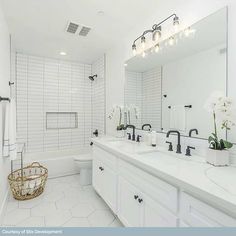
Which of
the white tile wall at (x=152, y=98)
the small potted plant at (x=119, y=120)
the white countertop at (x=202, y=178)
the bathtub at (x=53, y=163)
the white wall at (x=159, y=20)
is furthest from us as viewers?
the bathtub at (x=53, y=163)

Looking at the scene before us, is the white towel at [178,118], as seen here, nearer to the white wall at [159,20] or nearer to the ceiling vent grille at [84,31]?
the white wall at [159,20]

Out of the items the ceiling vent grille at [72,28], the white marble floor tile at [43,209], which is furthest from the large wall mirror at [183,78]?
the white marble floor tile at [43,209]

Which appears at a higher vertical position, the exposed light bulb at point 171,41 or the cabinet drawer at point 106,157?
the exposed light bulb at point 171,41

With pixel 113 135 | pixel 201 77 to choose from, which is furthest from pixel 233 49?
pixel 113 135

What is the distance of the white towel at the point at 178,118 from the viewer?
5.74ft

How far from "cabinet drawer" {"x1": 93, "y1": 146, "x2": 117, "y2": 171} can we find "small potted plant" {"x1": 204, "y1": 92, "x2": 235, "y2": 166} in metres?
0.95

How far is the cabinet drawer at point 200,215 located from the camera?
79 centimetres

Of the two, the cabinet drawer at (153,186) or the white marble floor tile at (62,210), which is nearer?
the cabinet drawer at (153,186)

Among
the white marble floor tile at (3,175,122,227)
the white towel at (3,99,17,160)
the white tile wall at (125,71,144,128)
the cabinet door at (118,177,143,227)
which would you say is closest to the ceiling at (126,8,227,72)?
the white tile wall at (125,71,144,128)

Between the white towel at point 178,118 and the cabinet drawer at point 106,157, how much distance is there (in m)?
0.75

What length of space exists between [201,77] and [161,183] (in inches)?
41.7

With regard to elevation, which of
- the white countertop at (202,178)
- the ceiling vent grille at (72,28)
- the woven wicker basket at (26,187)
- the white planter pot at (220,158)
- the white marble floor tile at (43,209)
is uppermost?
the ceiling vent grille at (72,28)

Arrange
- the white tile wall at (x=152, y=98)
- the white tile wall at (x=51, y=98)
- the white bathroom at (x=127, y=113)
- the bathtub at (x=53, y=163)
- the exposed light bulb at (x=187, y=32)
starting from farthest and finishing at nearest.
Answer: the white tile wall at (x=51, y=98) → the bathtub at (x=53, y=163) → the white tile wall at (x=152, y=98) → the exposed light bulb at (x=187, y=32) → the white bathroom at (x=127, y=113)

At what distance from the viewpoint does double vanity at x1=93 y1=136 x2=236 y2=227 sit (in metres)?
0.83
